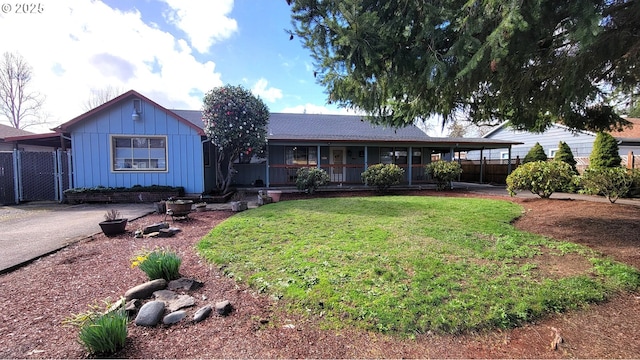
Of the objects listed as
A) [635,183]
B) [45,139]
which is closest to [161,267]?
[45,139]

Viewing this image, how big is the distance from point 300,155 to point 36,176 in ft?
36.6

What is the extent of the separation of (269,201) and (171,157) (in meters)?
4.79

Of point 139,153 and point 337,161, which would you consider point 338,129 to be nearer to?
point 337,161

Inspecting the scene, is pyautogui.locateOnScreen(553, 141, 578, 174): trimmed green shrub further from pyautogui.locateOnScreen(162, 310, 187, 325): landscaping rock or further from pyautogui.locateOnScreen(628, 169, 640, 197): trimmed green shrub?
pyautogui.locateOnScreen(162, 310, 187, 325): landscaping rock

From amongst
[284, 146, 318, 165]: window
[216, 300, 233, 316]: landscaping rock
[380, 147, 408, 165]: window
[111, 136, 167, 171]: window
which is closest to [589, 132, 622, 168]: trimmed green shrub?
[380, 147, 408, 165]: window

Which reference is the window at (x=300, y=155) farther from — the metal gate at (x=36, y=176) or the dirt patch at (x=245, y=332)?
the dirt patch at (x=245, y=332)

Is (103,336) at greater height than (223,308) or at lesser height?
greater

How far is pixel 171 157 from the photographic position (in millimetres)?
10742

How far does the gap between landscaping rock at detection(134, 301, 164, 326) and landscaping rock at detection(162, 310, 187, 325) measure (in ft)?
0.26

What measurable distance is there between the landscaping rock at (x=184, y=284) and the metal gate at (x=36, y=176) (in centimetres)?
1081

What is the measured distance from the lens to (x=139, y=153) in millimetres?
10766

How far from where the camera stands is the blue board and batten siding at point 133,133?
33.8 feet

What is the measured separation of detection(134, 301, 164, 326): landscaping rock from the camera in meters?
2.42

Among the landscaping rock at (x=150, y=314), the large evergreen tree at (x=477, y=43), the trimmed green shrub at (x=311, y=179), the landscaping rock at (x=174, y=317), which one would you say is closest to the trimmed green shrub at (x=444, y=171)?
the trimmed green shrub at (x=311, y=179)
